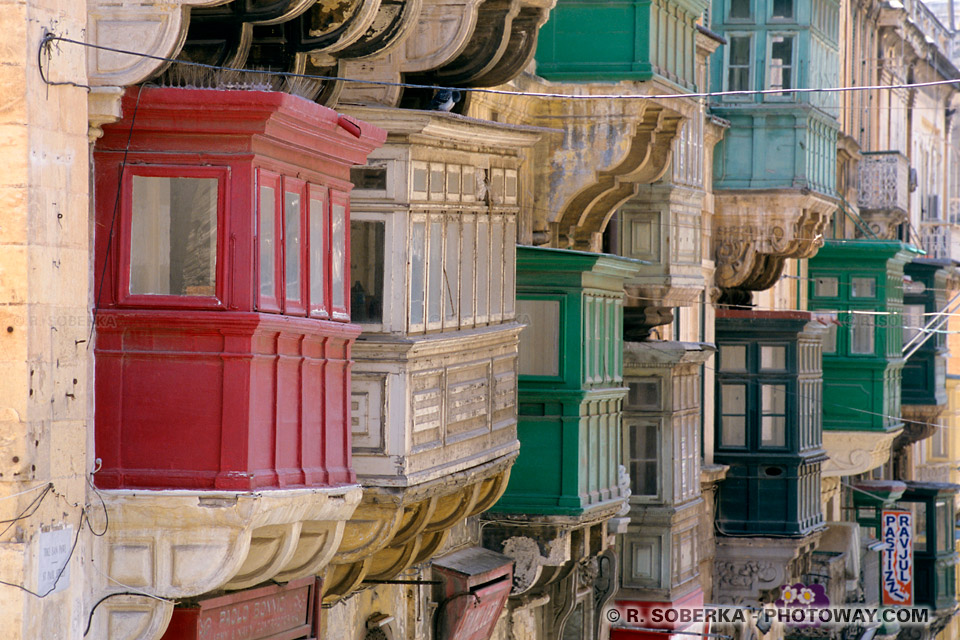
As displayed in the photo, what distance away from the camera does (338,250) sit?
40.8 ft

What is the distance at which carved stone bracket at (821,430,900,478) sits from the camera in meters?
35.8

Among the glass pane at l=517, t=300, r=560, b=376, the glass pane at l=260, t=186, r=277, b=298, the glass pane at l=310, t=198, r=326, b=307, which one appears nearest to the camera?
the glass pane at l=260, t=186, r=277, b=298

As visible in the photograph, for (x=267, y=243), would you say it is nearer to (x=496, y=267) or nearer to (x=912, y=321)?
(x=496, y=267)

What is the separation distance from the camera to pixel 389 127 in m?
13.9

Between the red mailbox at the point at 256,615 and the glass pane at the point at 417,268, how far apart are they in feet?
7.23

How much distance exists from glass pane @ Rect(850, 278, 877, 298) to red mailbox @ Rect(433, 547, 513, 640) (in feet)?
64.3

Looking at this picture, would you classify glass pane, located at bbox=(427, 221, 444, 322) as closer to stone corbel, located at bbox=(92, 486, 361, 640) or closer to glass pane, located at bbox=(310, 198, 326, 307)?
glass pane, located at bbox=(310, 198, 326, 307)

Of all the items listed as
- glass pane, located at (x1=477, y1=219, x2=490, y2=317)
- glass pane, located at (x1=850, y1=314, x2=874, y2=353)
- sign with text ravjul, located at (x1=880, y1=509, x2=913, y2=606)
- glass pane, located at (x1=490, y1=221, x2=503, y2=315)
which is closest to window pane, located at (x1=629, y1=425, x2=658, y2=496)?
glass pane, located at (x1=490, y1=221, x2=503, y2=315)

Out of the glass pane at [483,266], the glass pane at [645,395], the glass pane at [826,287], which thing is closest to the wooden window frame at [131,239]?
the glass pane at [483,266]

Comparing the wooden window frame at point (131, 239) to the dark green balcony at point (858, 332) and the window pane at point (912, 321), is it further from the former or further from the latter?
the window pane at point (912, 321)

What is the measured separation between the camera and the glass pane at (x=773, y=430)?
102ft

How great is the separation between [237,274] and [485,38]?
6.04m

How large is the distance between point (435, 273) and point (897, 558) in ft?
90.0

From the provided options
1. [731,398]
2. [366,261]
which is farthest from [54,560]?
[731,398]
